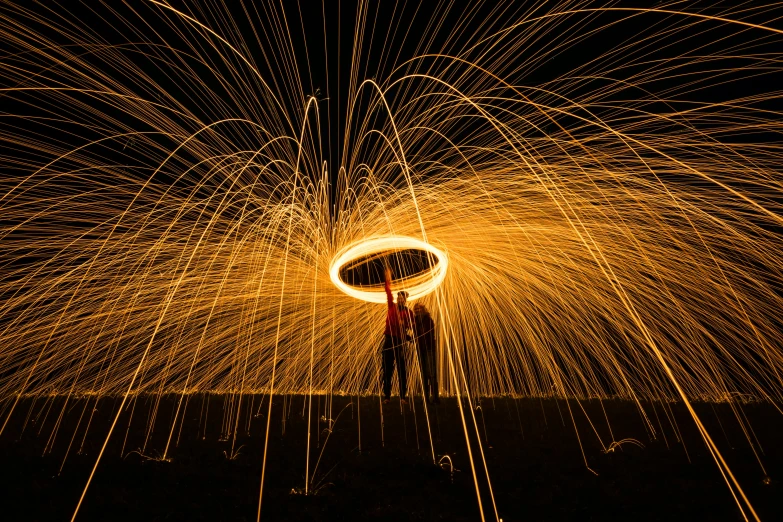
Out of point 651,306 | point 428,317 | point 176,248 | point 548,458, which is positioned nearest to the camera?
point 548,458

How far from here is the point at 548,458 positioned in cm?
459

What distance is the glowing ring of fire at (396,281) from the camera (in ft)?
22.5

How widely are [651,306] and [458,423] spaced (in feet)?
13.6

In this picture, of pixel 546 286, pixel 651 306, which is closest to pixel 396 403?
pixel 546 286

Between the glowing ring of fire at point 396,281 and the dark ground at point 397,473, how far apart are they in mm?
2083

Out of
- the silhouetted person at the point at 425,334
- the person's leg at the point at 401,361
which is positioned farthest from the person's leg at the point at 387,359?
the silhouetted person at the point at 425,334

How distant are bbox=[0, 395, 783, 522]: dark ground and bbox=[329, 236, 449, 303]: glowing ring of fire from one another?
2.08m

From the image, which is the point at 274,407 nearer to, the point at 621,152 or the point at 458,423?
the point at 458,423

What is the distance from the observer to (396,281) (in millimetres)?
8570

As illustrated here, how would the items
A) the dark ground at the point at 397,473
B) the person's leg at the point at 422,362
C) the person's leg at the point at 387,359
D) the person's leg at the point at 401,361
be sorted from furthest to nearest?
the person's leg at the point at 387,359 → the person's leg at the point at 401,361 → the person's leg at the point at 422,362 → the dark ground at the point at 397,473

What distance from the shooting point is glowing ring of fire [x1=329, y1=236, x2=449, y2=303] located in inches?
269

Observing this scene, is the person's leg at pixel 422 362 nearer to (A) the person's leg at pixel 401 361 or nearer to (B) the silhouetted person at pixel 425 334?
(B) the silhouetted person at pixel 425 334

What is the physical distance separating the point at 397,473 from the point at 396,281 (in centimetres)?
463

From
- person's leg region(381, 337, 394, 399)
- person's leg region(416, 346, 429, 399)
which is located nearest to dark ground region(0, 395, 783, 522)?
person's leg region(416, 346, 429, 399)
